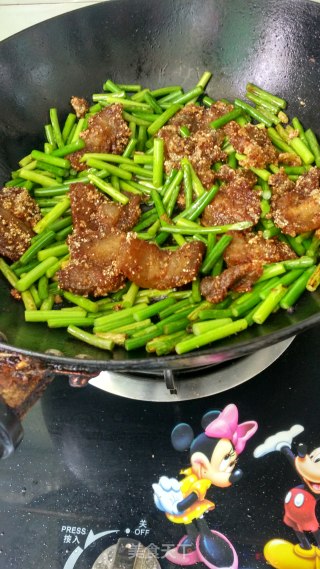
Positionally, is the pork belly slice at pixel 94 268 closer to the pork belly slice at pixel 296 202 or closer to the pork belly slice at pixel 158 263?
the pork belly slice at pixel 158 263

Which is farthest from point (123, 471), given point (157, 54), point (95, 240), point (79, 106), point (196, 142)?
point (157, 54)

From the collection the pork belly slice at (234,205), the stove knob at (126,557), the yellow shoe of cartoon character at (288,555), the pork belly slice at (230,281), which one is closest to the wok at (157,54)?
the pork belly slice at (234,205)

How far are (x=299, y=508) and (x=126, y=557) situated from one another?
2.18ft

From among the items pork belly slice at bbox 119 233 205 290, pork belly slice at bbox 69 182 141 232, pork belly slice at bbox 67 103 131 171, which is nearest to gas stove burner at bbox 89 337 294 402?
pork belly slice at bbox 119 233 205 290

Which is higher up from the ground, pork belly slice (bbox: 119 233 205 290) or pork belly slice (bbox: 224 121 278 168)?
pork belly slice (bbox: 224 121 278 168)

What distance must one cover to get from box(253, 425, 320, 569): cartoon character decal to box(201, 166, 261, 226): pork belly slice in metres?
0.92

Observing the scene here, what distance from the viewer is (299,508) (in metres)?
2.00

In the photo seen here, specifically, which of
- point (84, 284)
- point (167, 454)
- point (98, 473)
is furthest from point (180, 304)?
point (98, 473)

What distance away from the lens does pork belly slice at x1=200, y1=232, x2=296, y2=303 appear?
7.00 feet

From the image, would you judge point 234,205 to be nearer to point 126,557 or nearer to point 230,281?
point 230,281

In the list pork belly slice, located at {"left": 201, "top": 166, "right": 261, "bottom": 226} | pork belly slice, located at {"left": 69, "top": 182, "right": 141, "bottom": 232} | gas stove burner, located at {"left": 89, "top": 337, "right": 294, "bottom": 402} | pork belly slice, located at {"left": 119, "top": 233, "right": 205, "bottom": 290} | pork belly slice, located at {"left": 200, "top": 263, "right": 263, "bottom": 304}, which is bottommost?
gas stove burner, located at {"left": 89, "top": 337, "right": 294, "bottom": 402}

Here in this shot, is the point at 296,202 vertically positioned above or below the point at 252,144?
below

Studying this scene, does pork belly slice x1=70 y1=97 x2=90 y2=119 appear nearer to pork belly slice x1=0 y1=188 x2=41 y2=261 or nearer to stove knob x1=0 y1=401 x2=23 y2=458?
pork belly slice x1=0 y1=188 x2=41 y2=261

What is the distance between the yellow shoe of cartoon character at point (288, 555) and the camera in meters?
1.89
